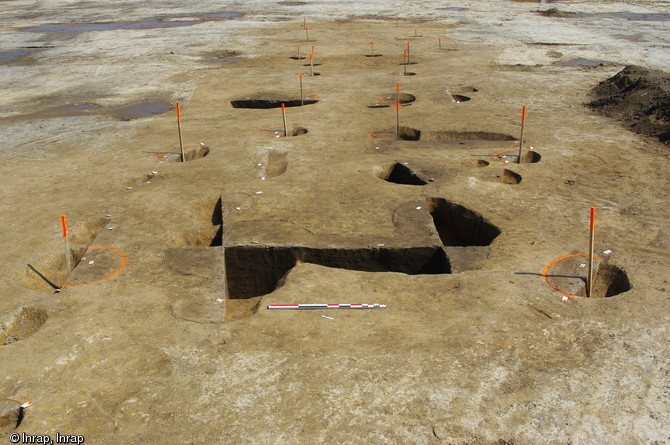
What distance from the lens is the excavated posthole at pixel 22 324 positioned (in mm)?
6648

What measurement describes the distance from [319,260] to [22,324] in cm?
361

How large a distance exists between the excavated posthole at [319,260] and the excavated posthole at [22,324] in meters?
2.43

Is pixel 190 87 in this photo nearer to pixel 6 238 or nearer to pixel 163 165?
pixel 163 165

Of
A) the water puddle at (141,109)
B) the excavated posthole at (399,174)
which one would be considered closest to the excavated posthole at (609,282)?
the excavated posthole at (399,174)

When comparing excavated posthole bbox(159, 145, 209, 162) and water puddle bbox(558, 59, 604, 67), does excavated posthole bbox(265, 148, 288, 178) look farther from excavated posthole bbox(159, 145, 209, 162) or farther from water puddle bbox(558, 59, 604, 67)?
water puddle bbox(558, 59, 604, 67)

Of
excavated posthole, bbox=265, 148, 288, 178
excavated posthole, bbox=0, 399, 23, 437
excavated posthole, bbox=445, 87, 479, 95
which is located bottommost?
excavated posthole, bbox=0, 399, 23, 437

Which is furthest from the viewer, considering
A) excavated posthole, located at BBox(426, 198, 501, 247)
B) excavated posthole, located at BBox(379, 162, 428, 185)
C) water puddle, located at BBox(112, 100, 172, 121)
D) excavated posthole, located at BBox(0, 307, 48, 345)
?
water puddle, located at BBox(112, 100, 172, 121)

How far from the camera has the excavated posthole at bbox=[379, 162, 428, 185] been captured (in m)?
10.9

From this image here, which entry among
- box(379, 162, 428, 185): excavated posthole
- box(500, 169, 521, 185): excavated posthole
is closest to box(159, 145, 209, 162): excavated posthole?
box(379, 162, 428, 185): excavated posthole

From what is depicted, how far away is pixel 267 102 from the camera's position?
54.0ft

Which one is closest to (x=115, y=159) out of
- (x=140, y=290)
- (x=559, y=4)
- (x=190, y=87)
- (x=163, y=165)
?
(x=163, y=165)

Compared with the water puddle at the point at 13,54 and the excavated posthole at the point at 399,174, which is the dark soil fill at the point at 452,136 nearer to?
the excavated posthole at the point at 399,174

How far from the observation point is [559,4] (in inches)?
1563

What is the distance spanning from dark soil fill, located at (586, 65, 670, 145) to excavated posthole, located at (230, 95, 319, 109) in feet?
23.8
